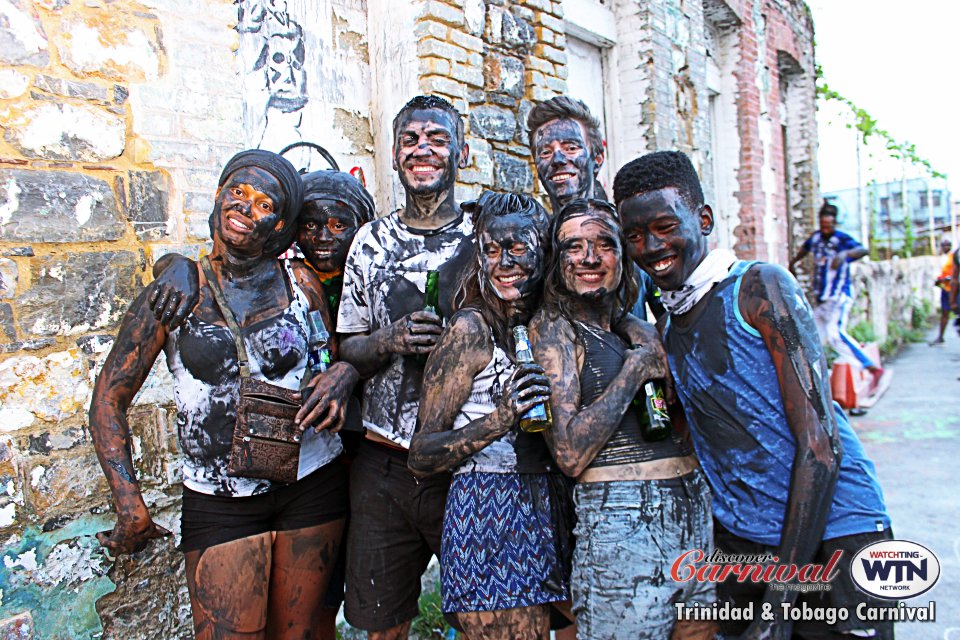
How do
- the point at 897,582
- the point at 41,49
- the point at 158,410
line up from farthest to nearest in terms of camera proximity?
1. the point at 158,410
2. the point at 41,49
3. the point at 897,582

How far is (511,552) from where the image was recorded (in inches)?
72.0

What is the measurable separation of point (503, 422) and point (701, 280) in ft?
2.28

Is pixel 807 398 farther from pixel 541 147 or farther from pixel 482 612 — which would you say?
pixel 541 147

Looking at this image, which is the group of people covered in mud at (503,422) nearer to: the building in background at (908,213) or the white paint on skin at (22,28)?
the white paint on skin at (22,28)

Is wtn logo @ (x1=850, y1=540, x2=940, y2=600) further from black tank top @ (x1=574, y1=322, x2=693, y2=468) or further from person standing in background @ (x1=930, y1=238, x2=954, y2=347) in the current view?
person standing in background @ (x1=930, y1=238, x2=954, y2=347)

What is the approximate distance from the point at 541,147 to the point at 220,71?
1.41m

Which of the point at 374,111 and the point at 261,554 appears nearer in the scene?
the point at 261,554

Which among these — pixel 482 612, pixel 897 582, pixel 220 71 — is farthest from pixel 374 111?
pixel 897 582

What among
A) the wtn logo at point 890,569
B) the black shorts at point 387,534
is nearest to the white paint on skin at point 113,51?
the black shorts at point 387,534

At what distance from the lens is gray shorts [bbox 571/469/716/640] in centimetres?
169

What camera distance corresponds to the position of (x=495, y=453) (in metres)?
1.92

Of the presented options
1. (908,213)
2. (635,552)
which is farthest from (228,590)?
(908,213)

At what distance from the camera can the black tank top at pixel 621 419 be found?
1808 millimetres

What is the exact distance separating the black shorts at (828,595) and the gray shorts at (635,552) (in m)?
0.07
